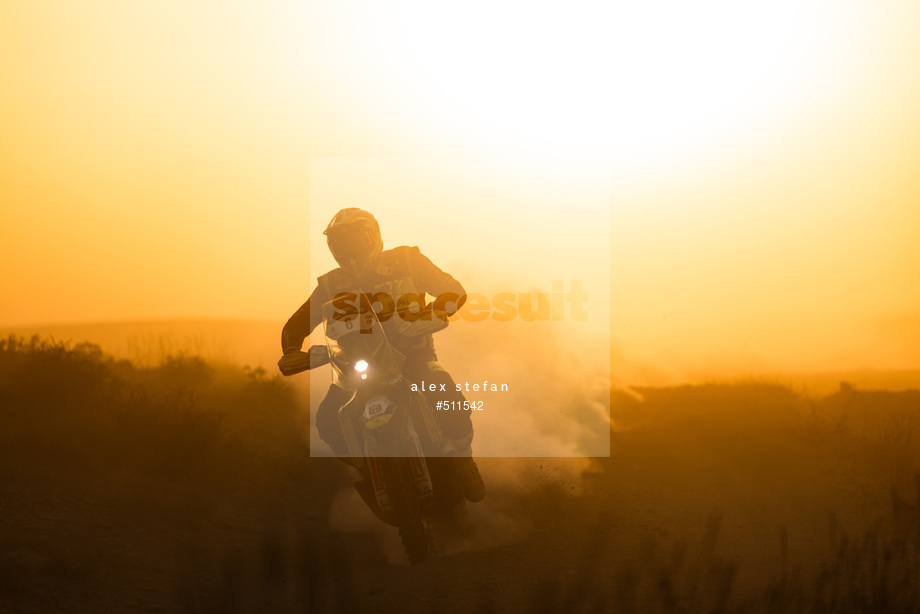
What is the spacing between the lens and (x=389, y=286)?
5145 mm

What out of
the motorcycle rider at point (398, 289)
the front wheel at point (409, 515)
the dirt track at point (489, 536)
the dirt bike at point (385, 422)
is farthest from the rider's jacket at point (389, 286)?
the dirt track at point (489, 536)

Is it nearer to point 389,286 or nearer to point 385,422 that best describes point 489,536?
point 385,422

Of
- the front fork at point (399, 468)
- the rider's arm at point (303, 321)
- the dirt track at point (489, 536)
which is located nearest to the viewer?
the front fork at point (399, 468)

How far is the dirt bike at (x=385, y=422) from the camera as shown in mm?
4520

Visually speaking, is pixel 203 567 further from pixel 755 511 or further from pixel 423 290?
pixel 755 511

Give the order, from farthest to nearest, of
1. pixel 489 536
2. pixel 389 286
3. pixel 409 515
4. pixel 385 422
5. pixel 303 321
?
pixel 489 536
pixel 303 321
pixel 389 286
pixel 409 515
pixel 385 422

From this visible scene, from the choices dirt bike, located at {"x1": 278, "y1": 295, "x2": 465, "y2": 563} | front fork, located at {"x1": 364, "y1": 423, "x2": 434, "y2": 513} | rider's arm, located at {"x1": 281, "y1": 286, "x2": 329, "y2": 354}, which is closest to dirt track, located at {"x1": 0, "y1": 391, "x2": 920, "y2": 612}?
dirt bike, located at {"x1": 278, "y1": 295, "x2": 465, "y2": 563}

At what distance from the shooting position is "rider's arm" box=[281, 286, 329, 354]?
17.6 feet

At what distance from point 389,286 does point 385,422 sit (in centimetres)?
116

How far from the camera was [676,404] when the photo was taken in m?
7.55

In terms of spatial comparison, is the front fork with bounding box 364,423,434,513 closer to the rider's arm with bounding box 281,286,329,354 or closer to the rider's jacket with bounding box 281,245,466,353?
the rider's jacket with bounding box 281,245,466,353

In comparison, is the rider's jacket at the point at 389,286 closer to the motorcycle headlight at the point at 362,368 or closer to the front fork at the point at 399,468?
the motorcycle headlight at the point at 362,368

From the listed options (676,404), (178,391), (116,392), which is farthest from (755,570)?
(116,392)

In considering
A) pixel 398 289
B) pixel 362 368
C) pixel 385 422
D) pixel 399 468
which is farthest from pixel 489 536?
pixel 398 289
